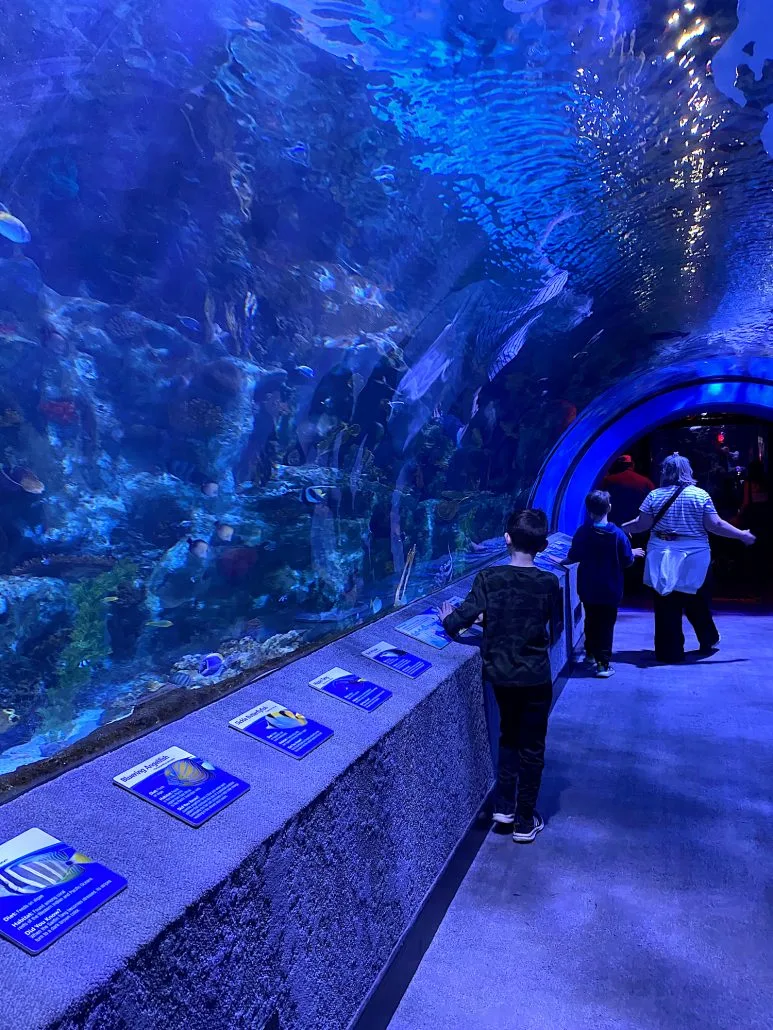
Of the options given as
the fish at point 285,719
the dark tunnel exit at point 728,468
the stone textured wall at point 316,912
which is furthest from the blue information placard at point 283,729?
the dark tunnel exit at point 728,468

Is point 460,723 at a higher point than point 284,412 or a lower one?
lower

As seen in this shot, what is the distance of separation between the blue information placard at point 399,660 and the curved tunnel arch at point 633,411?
769 centimetres

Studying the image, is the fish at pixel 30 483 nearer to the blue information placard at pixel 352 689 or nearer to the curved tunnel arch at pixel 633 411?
the blue information placard at pixel 352 689

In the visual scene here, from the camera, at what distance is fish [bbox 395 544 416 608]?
655cm

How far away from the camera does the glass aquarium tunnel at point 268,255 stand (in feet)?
10.6

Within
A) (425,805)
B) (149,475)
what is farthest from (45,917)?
(149,475)

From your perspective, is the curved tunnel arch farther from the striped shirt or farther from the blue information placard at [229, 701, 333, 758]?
the blue information placard at [229, 701, 333, 758]

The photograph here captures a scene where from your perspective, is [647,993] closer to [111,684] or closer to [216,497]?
[111,684]

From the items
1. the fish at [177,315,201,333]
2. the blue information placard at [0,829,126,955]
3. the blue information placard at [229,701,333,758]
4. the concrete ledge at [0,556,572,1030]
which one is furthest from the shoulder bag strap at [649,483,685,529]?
the blue information placard at [0,829,126,955]

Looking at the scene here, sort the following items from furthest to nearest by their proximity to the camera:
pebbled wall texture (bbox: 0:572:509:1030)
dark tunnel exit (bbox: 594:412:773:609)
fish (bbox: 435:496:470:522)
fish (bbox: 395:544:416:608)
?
dark tunnel exit (bbox: 594:412:773:609) < fish (bbox: 435:496:470:522) < fish (bbox: 395:544:416:608) < pebbled wall texture (bbox: 0:572:509:1030)

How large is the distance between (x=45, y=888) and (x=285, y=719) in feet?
4.30

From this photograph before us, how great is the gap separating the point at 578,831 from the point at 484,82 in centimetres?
396

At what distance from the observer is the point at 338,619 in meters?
5.68

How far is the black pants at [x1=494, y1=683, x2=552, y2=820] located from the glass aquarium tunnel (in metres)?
1.36
